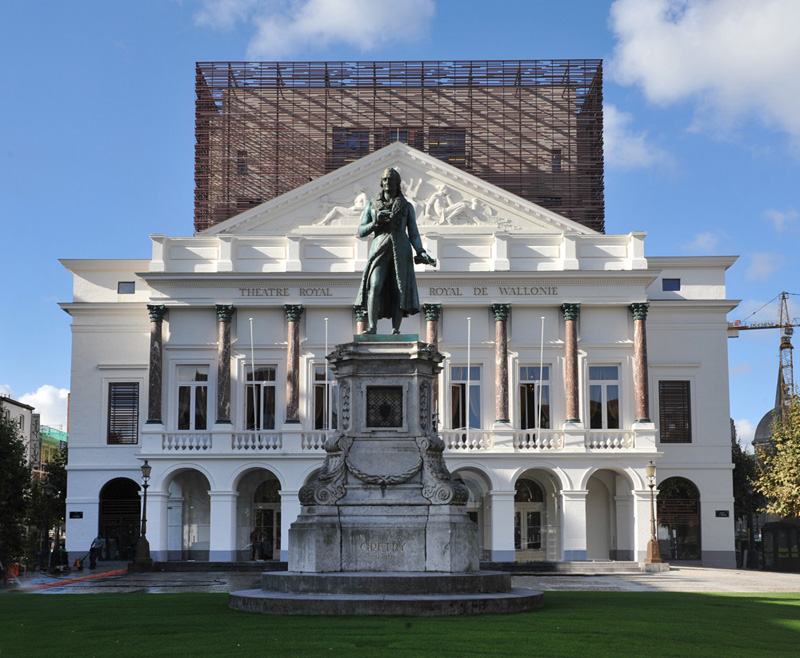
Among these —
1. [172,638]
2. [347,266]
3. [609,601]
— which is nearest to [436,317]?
[347,266]

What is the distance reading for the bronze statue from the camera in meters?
20.2

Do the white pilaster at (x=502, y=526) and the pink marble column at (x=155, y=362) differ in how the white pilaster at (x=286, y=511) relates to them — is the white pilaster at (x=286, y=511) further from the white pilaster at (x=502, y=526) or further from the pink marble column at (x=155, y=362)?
the white pilaster at (x=502, y=526)

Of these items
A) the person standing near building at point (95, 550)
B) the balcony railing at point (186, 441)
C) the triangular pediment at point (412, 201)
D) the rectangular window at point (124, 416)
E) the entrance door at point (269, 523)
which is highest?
the triangular pediment at point (412, 201)

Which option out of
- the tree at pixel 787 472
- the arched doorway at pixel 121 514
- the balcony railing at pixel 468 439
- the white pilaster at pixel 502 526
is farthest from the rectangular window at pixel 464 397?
the arched doorway at pixel 121 514

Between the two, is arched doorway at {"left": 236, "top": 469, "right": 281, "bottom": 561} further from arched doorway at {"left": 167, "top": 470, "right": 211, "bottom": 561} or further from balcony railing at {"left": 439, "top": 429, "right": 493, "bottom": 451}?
balcony railing at {"left": 439, "top": 429, "right": 493, "bottom": 451}

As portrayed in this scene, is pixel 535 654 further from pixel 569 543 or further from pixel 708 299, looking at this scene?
pixel 708 299

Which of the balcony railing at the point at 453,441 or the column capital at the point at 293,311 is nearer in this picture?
the balcony railing at the point at 453,441

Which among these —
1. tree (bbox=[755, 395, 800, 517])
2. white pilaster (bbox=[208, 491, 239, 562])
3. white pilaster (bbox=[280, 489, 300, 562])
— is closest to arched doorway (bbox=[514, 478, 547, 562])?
tree (bbox=[755, 395, 800, 517])

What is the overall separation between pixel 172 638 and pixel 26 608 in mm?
7560

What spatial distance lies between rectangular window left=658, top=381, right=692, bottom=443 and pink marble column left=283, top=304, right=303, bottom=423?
58.0ft

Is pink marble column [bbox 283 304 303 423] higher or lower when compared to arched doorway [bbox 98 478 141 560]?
higher

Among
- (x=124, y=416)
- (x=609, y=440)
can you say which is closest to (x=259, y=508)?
(x=124, y=416)

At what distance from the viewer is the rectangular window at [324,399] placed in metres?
51.8

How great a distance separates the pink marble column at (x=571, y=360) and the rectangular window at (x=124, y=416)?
20734mm
